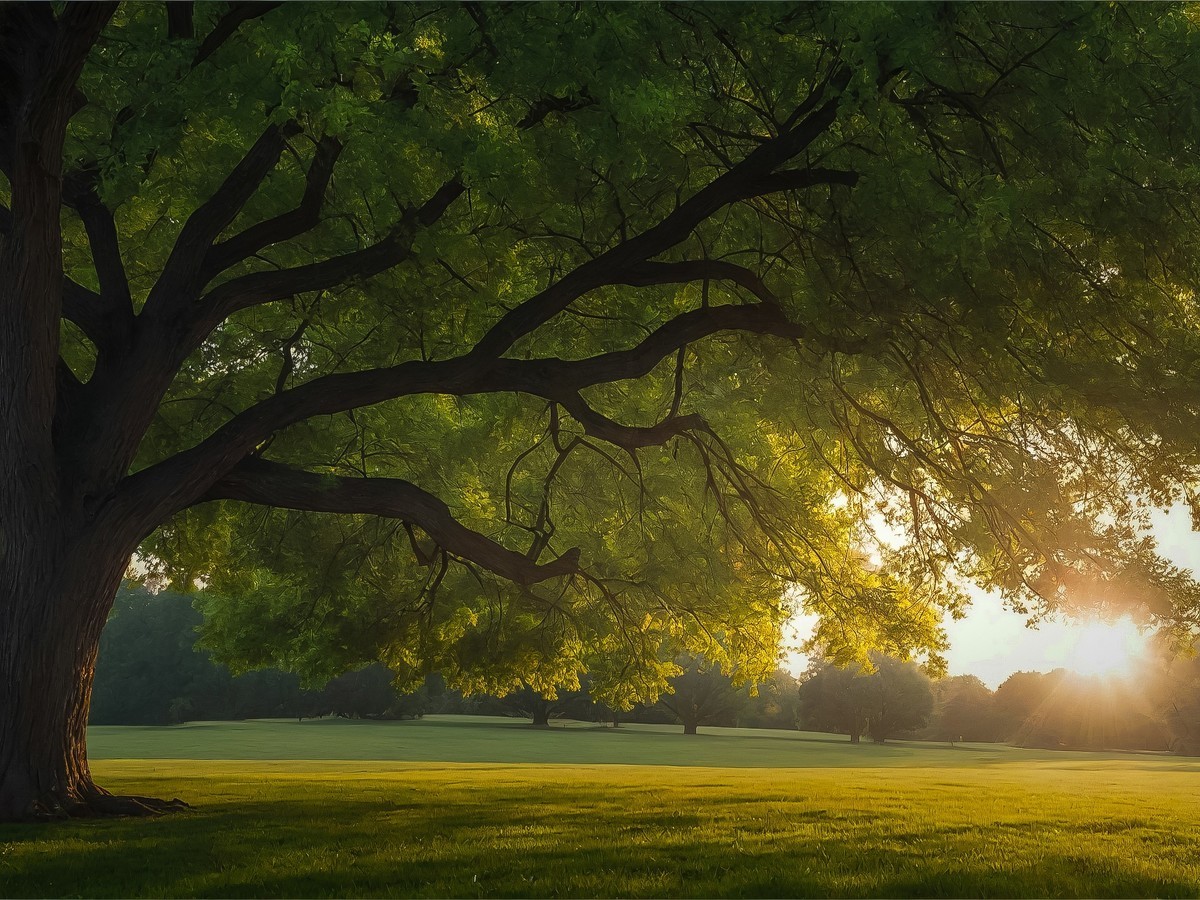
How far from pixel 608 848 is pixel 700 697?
79.2 m

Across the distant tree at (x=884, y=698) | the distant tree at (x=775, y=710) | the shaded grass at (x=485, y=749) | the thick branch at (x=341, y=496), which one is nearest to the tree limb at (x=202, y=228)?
the thick branch at (x=341, y=496)

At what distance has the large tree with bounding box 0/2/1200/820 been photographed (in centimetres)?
1004

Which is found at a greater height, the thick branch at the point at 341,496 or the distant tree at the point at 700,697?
the thick branch at the point at 341,496

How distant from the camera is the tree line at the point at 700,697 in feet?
268

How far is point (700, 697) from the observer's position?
86.7 m

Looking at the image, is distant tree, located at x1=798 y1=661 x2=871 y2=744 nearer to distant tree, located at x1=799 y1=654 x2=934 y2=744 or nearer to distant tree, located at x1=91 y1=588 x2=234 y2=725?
distant tree, located at x1=799 y1=654 x2=934 y2=744

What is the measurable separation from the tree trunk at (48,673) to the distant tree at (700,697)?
73.0m

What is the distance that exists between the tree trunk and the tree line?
6878cm

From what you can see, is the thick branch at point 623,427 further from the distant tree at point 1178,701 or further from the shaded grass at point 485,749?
the distant tree at point 1178,701

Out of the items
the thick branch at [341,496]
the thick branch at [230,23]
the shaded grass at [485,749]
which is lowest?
the shaded grass at [485,749]

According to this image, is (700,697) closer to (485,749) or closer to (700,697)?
(700,697)

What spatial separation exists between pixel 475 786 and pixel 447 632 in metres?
3.51

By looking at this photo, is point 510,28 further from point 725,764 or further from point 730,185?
point 725,764

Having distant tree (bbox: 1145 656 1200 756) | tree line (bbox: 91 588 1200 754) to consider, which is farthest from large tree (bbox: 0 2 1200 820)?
distant tree (bbox: 1145 656 1200 756)
